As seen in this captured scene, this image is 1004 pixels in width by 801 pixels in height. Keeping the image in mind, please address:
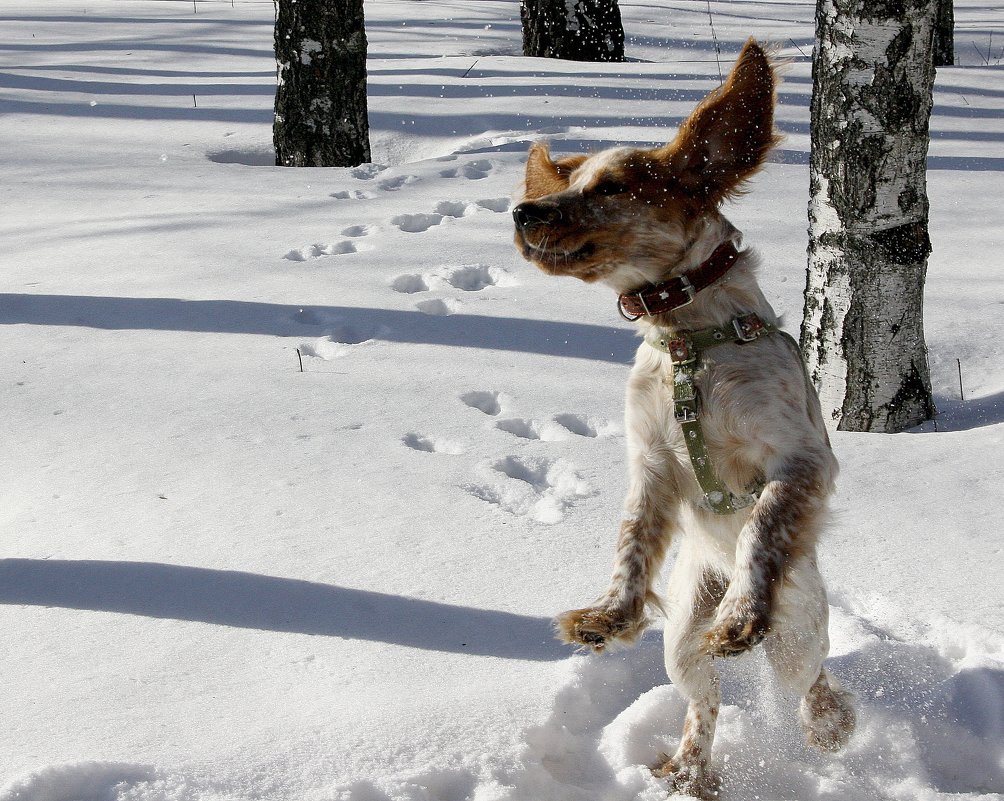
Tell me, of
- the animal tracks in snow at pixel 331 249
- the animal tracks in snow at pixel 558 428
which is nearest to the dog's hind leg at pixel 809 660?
the animal tracks in snow at pixel 558 428

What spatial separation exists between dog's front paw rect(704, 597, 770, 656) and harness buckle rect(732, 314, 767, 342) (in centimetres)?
62

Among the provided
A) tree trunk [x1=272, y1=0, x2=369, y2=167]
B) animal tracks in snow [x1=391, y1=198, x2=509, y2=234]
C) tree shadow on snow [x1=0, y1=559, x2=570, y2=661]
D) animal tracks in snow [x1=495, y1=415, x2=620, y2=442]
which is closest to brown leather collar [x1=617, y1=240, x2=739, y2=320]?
tree shadow on snow [x1=0, y1=559, x2=570, y2=661]

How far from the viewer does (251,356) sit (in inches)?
194

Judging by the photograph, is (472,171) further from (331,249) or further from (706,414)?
(706,414)

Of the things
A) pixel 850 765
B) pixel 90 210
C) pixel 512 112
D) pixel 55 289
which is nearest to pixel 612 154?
pixel 850 765

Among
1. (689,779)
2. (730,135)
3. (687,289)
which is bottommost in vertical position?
(689,779)

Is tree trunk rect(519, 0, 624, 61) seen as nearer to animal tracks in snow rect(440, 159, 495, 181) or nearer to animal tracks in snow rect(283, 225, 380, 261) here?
animal tracks in snow rect(440, 159, 495, 181)

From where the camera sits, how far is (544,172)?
2947 mm

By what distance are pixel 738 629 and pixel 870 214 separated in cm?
236

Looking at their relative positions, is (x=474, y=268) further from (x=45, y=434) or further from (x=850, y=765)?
(x=850, y=765)

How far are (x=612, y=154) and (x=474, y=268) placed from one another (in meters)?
3.09

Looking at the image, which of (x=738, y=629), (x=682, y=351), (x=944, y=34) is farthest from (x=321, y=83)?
(x=944, y=34)

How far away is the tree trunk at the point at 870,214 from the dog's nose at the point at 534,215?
2017 millimetres

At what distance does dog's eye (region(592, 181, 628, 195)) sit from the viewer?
265 centimetres
